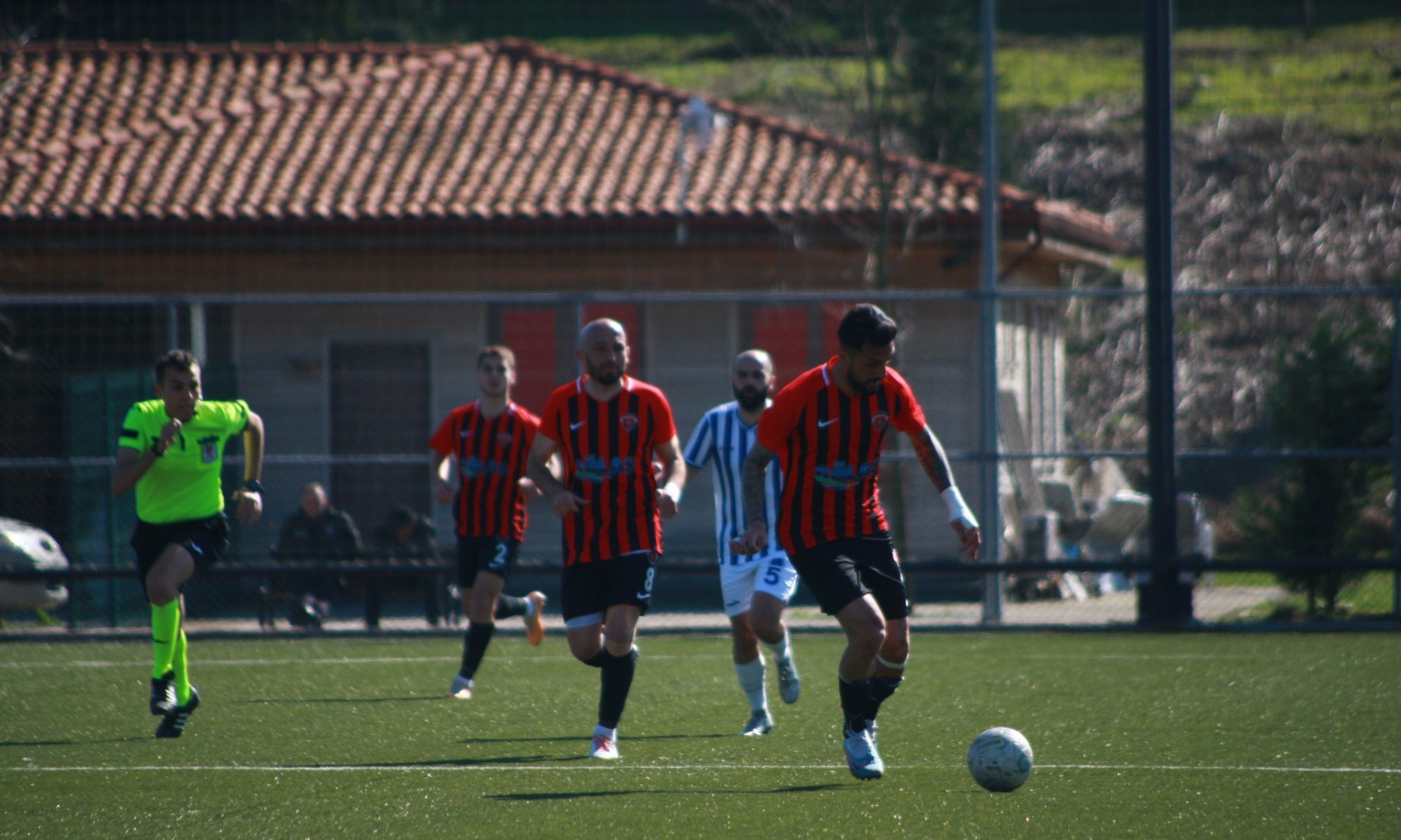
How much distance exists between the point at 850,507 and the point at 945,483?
42 cm

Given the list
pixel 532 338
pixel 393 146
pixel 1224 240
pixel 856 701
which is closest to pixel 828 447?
pixel 856 701

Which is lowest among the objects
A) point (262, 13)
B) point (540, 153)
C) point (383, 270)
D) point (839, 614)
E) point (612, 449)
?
point (839, 614)

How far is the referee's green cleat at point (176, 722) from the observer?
7297 millimetres

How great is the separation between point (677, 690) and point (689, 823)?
12.2 ft

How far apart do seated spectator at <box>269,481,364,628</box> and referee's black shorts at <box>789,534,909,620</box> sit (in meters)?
7.17

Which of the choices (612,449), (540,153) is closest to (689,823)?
(612,449)

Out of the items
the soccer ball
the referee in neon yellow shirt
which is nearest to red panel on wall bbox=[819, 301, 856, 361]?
the referee in neon yellow shirt

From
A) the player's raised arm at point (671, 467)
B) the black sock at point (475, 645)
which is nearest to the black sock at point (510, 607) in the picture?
the black sock at point (475, 645)

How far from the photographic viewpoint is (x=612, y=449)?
682 centimetres

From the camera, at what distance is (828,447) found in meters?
6.07

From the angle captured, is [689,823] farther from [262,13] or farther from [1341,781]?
[262,13]

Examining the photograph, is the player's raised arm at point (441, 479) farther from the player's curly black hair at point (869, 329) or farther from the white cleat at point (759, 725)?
the player's curly black hair at point (869, 329)

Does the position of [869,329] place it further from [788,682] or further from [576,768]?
[788,682]

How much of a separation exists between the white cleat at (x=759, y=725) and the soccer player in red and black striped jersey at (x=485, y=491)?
203cm
